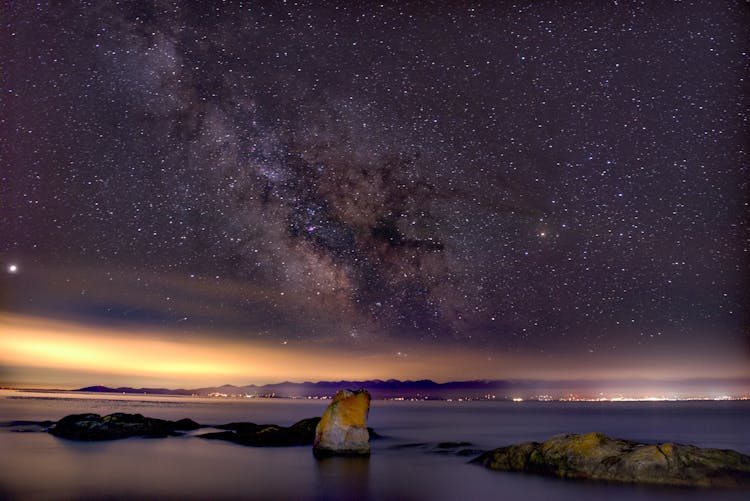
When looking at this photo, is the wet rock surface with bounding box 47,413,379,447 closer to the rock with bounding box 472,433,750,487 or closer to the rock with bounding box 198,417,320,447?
the rock with bounding box 198,417,320,447

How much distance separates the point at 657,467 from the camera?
20.1 metres

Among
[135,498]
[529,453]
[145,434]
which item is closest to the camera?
[135,498]

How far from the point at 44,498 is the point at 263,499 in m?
6.97

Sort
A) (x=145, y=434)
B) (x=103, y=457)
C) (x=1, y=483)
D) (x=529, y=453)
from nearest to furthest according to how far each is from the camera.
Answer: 1. (x=1, y=483)
2. (x=529, y=453)
3. (x=103, y=457)
4. (x=145, y=434)

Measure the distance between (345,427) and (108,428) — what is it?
59.4 feet

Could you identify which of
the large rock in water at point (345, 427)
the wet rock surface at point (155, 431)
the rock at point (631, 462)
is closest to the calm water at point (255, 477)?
the rock at point (631, 462)

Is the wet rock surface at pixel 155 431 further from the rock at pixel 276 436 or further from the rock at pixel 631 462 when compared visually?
the rock at pixel 631 462

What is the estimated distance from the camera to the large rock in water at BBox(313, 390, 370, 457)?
29156 millimetres

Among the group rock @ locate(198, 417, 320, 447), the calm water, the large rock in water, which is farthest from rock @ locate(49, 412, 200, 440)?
the large rock in water

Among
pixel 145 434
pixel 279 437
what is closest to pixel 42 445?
pixel 145 434

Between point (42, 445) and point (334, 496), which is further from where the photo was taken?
point (42, 445)

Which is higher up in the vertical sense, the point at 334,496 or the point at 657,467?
the point at 657,467

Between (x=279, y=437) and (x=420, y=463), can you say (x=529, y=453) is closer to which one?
(x=420, y=463)

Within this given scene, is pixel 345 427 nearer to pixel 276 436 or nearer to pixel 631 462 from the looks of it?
pixel 276 436
